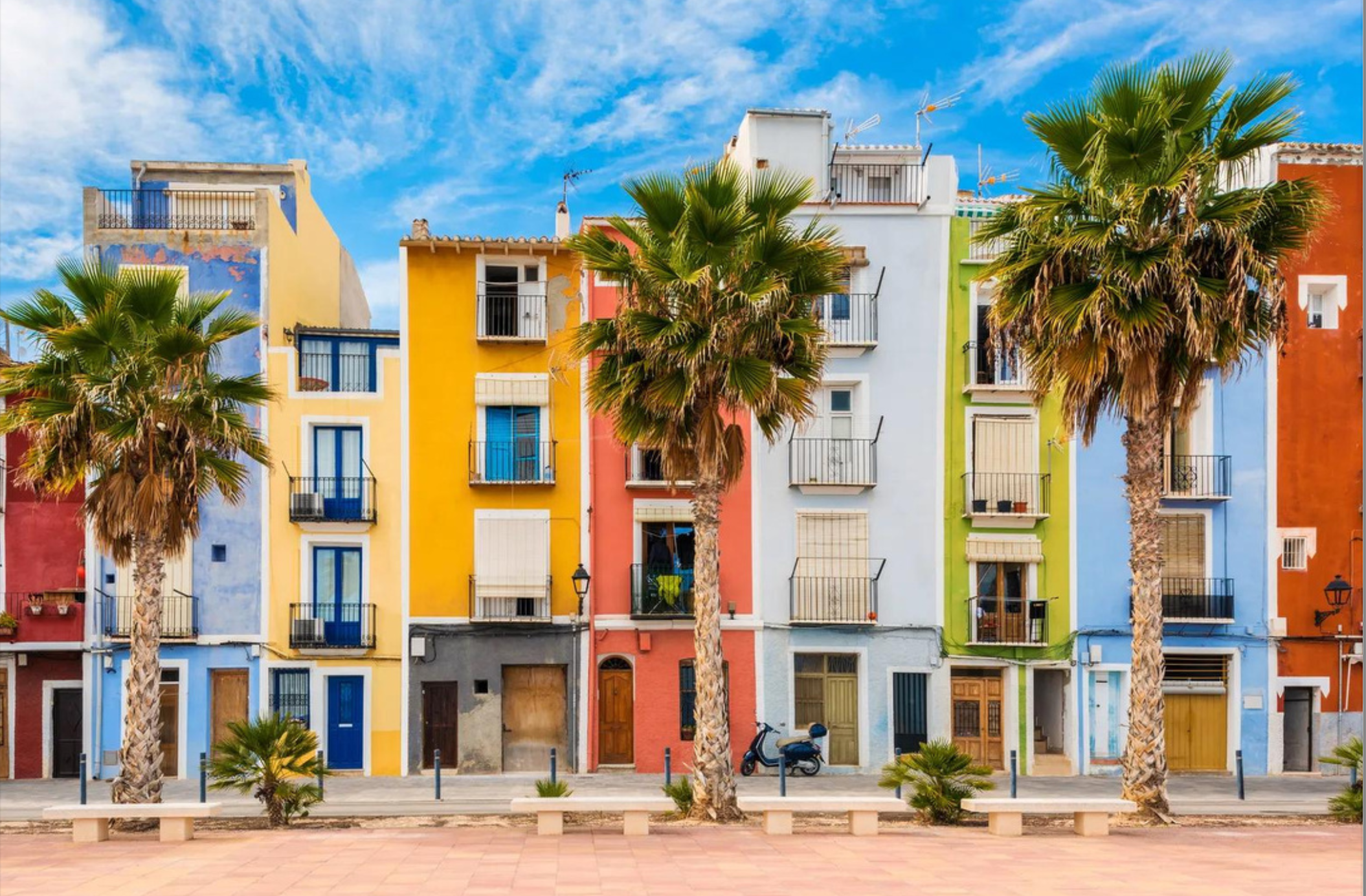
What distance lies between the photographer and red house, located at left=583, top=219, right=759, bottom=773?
26.8 m

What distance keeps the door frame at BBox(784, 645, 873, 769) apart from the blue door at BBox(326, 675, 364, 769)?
9.33m

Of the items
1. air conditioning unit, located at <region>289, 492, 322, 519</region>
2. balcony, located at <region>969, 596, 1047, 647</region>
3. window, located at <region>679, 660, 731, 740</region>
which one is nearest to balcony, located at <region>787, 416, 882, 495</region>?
balcony, located at <region>969, 596, 1047, 647</region>

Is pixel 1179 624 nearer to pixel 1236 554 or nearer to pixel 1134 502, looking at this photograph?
pixel 1236 554

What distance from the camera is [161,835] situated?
16.2 m

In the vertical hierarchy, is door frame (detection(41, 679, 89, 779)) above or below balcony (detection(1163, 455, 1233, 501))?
below

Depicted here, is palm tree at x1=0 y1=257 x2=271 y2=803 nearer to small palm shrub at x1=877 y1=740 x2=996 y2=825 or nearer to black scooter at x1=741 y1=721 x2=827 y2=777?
small palm shrub at x1=877 y1=740 x2=996 y2=825

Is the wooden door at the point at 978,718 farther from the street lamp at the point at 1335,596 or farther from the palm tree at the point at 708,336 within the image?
the palm tree at the point at 708,336

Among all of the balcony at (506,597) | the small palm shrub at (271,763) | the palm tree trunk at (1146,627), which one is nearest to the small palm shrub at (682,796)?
the small palm shrub at (271,763)

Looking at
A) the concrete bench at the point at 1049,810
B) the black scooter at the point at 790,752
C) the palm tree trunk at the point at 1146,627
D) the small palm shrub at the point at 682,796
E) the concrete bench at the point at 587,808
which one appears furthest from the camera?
the black scooter at the point at 790,752

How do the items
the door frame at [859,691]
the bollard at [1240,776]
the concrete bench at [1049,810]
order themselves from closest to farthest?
1. the concrete bench at [1049,810]
2. the bollard at [1240,776]
3. the door frame at [859,691]

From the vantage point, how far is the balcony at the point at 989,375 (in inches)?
1065

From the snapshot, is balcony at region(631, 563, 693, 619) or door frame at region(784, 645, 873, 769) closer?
balcony at region(631, 563, 693, 619)

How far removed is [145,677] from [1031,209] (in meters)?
14.8

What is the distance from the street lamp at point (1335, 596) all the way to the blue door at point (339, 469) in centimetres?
2124
